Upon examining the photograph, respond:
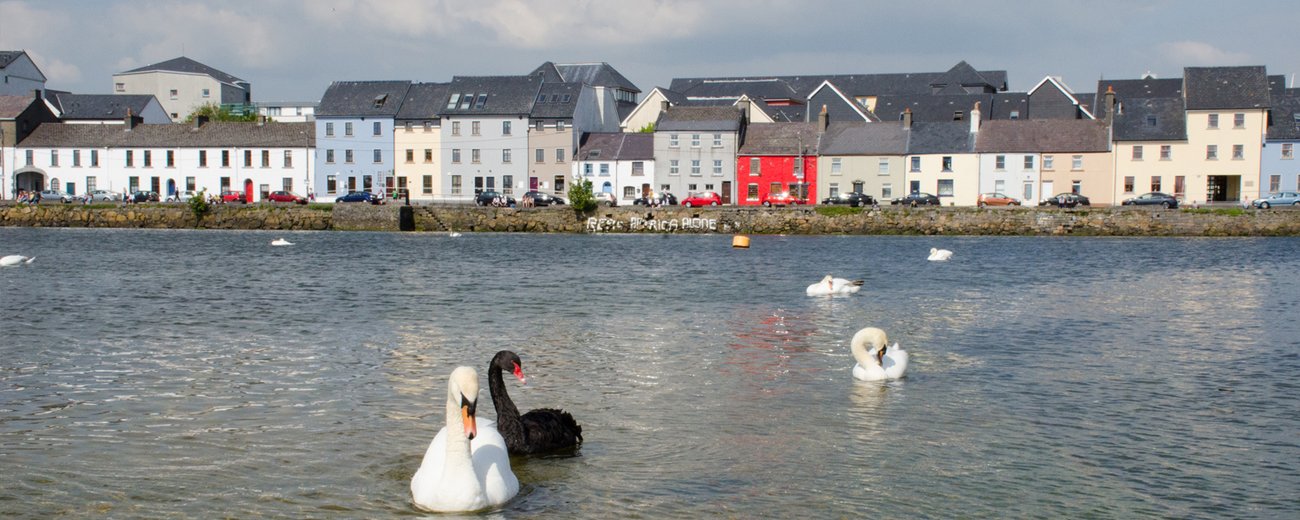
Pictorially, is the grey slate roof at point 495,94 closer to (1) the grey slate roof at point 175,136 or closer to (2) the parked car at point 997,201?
(1) the grey slate roof at point 175,136

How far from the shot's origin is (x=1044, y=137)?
86938 millimetres

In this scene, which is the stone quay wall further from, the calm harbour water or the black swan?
the black swan

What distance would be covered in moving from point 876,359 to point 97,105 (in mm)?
108066

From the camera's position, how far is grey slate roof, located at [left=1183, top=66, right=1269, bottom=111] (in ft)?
277

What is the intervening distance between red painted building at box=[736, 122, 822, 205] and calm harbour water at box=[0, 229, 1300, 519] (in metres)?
51.8

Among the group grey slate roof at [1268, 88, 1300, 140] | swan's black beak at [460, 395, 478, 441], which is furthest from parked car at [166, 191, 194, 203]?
swan's black beak at [460, 395, 478, 441]

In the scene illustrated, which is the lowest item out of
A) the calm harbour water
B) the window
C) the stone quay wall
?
the calm harbour water

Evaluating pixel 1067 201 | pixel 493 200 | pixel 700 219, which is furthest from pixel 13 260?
pixel 1067 201

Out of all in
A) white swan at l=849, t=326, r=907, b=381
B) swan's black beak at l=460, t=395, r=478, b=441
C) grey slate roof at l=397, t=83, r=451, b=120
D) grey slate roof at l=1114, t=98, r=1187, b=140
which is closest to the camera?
swan's black beak at l=460, t=395, r=478, b=441

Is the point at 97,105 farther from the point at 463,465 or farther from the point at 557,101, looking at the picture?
the point at 463,465

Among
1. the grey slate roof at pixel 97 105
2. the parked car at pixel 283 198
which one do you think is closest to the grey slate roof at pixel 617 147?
the parked car at pixel 283 198

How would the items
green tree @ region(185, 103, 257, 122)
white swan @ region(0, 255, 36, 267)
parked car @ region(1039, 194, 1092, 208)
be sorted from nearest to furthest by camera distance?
white swan @ region(0, 255, 36, 267) < parked car @ region(1039, 194, 1092, 208) < green tree @ region(185, 103, 257, 122)

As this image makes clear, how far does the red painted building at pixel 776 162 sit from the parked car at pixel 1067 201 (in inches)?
696

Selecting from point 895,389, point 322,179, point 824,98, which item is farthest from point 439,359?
point 824,98
